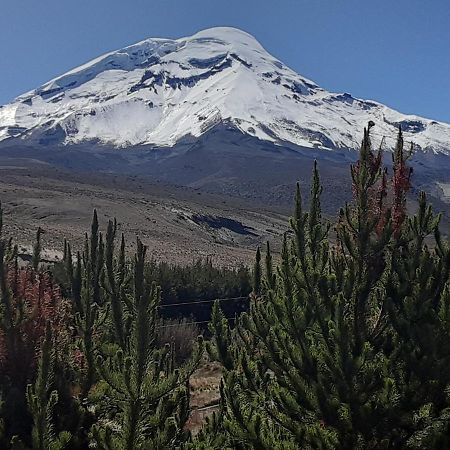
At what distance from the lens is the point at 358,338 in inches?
280

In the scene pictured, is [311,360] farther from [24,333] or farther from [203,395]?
[203,395]

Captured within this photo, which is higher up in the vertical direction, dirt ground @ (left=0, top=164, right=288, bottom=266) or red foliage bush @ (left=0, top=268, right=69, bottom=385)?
red foliage bush @ (left=0, top=268, right=69, bottom=385)

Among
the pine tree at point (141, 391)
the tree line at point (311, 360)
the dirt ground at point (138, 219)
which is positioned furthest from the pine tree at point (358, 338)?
the dirt ground at point (138, 219)

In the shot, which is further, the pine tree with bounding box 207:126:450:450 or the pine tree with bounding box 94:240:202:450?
the pine tree with bounding box 207:126:450:450

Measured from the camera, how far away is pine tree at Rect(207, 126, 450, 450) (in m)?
6.58

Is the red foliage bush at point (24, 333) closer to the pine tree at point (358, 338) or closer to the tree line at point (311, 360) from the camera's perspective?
the tree line at point (311, 360)

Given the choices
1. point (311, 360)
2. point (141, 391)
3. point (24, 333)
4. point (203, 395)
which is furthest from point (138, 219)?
point (141, 391)

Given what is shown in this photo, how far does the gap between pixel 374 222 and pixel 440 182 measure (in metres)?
175

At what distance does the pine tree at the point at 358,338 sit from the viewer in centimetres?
658

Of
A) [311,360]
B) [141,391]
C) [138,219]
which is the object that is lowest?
[138,219]

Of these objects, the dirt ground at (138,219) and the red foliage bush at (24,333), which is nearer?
the red foliage bush at (24,333)

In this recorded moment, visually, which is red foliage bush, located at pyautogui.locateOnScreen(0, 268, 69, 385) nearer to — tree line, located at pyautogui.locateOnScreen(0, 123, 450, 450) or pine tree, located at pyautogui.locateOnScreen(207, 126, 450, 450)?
tree line, located at pyautogui.locateOnScreen(0, 123, 450, 450)

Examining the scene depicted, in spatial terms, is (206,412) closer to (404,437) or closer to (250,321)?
(250,321)

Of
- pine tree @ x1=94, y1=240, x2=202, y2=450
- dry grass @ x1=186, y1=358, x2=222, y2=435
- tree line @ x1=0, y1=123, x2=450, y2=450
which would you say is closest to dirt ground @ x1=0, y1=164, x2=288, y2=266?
dry grass @ x1=186, y1=358, x2=222, y2=435
